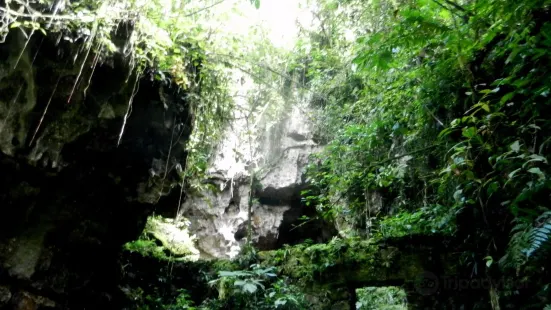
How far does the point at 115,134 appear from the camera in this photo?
5422mm

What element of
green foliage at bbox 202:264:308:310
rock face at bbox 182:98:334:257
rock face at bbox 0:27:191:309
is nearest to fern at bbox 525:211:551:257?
green foliage at bbox 202:264:308:310

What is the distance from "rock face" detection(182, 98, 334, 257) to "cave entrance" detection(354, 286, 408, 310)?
6.59 ft

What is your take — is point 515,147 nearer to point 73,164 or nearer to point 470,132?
point 470,132

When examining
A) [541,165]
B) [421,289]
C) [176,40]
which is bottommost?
[421,289]

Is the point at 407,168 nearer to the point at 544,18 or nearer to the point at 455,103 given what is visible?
the point at 455,103

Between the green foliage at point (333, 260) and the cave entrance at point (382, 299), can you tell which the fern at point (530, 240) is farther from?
the cave entrance at point (382, 299)

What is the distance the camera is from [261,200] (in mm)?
11016

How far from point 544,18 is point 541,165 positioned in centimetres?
121

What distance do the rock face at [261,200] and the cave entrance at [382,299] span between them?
2010 millimetres

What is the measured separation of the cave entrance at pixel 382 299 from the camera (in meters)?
7.81

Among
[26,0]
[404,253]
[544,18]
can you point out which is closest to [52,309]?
[26,0]

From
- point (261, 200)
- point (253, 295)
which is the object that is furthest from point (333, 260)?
point (261, 200)

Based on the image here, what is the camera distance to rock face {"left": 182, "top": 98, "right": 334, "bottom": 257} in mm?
10453

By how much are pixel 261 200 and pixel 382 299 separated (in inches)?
162
